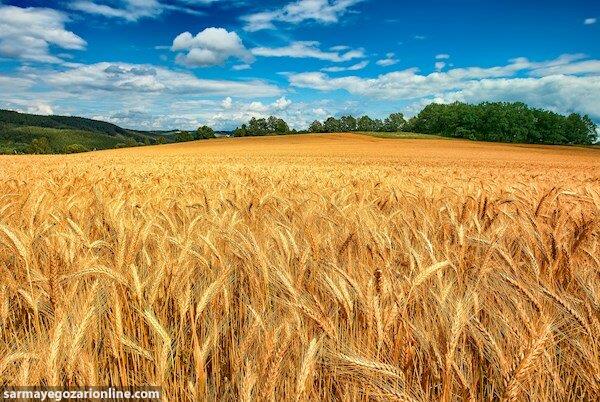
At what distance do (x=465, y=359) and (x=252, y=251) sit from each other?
1018 millimetres

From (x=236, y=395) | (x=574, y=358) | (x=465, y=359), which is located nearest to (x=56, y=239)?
(x=236, y=395)

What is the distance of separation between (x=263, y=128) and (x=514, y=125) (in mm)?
62926

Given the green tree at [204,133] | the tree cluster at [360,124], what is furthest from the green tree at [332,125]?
the green tree at [204,133]

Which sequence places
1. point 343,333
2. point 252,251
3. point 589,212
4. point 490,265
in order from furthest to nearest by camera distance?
point 589,212, point 490,265, point 252,251, point 343,333

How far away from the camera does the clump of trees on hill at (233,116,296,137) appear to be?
105219mm

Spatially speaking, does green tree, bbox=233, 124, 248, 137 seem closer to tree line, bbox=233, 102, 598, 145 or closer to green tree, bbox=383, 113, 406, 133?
tree line, bbox=233, 102, 598, 145

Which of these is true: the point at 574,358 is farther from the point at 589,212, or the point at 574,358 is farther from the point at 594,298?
the point at 589,212

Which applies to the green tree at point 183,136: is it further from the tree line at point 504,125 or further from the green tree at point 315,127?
the green tree at point 315,127

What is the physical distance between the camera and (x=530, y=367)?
1140mm

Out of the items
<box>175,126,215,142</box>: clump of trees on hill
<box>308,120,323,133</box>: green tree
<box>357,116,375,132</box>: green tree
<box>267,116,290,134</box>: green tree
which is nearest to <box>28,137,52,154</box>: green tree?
<box>175,126,215,142</box>: clump of trees on hill

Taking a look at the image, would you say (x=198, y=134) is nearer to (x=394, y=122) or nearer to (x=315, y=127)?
(x=315, y=127)

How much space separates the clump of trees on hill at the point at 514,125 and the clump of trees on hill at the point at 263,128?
40.9 meters

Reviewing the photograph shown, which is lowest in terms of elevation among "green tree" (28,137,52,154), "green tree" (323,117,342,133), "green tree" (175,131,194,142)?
"green tree" (28,137,52,154)

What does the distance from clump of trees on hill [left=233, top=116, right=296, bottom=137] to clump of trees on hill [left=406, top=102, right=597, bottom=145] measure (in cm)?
4089
